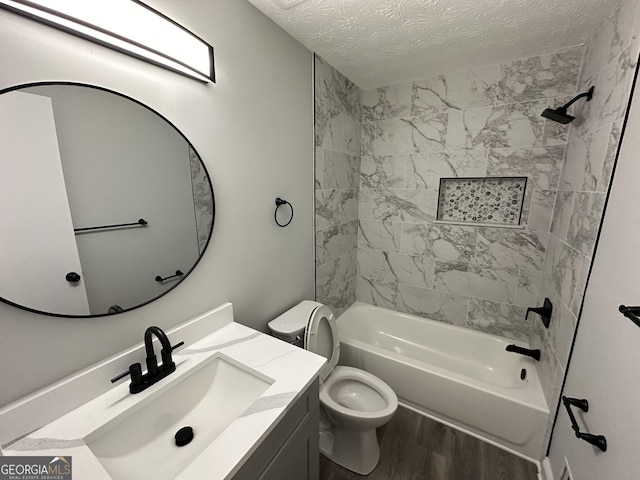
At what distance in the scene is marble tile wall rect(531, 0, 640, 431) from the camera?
3.41 feet

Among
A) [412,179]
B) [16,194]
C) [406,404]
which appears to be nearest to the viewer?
[16,194]

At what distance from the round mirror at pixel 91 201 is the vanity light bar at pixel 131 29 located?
15 cm

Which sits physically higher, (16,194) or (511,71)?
(511,71)

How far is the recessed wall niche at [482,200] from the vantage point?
1.87m

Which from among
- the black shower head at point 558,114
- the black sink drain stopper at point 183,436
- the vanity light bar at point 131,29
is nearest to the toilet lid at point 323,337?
the black sink drain stopper at point 183,436

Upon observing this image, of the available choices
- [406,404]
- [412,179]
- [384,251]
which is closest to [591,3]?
[412,179]

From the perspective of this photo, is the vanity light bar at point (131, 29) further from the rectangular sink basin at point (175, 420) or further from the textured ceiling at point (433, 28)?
the rectangular sink basin at point (175, 420)

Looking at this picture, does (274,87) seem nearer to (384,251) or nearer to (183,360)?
(183,360)

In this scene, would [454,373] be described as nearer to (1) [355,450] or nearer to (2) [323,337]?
(1) [355,450]

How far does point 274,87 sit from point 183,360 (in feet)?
4.63

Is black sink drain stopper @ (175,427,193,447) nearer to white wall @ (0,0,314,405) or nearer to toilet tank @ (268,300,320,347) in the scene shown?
white wall @ (0,0,314,405)

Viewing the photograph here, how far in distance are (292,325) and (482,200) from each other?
67.7 inches

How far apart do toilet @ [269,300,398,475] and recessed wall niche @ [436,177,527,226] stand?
1346 millimetres

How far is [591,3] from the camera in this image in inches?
45.8
